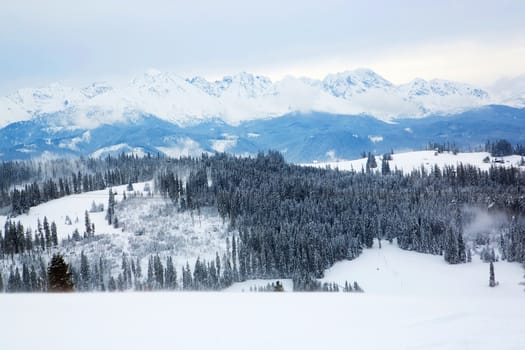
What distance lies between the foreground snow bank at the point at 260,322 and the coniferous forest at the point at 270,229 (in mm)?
74357

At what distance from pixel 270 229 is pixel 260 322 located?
4581 inches

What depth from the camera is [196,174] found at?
177 meters

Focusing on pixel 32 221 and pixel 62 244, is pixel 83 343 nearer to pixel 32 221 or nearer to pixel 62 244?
pixel 62 244

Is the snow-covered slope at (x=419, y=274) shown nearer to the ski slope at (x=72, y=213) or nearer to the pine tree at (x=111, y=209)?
the pine tree at (x=111, y=209)

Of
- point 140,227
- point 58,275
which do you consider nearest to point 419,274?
point 140,227

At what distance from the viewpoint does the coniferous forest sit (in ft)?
346

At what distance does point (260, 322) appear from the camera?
1273 cm

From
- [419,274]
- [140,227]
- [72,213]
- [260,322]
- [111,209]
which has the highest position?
[111,209]

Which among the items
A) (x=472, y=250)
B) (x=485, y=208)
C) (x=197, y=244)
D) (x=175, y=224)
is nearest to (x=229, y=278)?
(x=197, y=244)

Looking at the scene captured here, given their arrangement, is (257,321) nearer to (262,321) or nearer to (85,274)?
(262,321)

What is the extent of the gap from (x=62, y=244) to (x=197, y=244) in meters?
36.2

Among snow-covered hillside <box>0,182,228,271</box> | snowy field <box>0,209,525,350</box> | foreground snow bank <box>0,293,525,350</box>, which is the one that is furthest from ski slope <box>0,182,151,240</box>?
foreground snow bank <box>0,293,525,350</box>

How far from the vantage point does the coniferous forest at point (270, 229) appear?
105 meters

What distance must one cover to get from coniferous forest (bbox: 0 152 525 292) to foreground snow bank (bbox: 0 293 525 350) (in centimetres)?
7436
